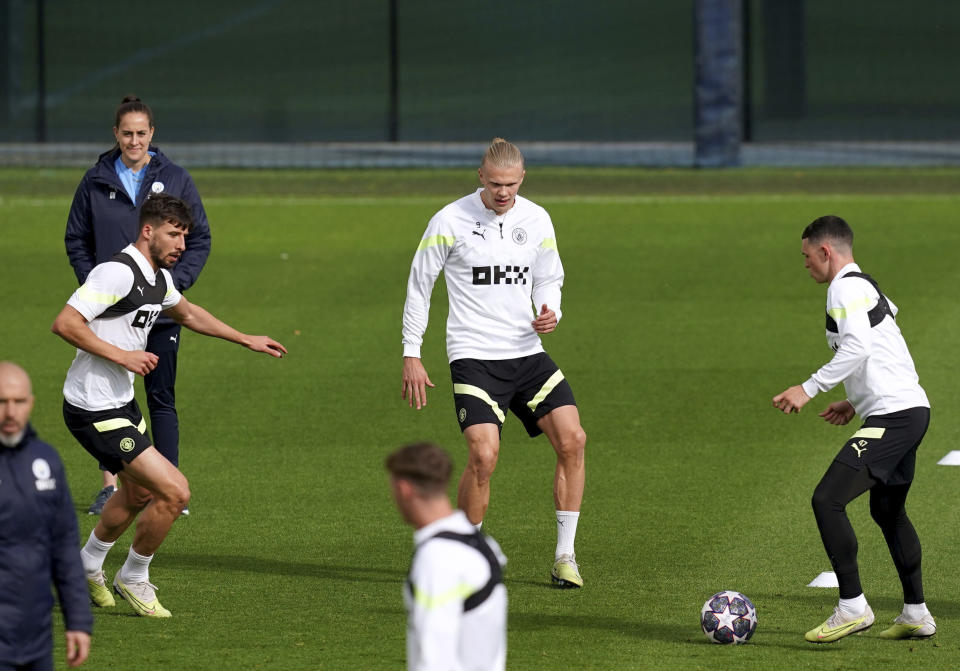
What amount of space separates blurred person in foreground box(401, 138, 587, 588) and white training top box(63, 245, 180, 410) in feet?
4.72

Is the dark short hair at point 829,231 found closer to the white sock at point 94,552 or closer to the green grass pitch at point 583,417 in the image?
the green grass pitch at point 583,417

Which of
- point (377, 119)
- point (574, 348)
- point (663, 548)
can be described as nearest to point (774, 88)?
point (377, 119)

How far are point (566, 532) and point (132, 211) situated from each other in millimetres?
3354

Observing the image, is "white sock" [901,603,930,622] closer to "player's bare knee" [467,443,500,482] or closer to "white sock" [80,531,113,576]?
"player's bare knee" [467,443,500,482]

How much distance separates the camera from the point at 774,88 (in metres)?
30.4

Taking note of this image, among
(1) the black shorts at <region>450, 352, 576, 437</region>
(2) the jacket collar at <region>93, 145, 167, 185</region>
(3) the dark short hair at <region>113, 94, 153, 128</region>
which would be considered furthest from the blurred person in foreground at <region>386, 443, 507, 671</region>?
(2) the jacket collar at <region>93, 145, 167, 185</region>

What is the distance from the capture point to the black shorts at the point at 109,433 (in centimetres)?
770

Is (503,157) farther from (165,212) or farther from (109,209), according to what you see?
(109,209)

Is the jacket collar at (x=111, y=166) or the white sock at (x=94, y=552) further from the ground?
the jacket collar at (x=111, y=166)

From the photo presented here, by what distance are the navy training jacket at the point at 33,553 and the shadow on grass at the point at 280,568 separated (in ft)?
11.1

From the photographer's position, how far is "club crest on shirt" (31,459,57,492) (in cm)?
543

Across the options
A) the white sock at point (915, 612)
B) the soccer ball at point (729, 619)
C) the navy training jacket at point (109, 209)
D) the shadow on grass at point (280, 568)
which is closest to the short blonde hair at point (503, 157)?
the navy training jacket at point (109, 209)

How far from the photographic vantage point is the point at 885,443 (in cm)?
738

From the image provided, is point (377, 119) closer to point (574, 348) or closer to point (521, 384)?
point (574, 348)
